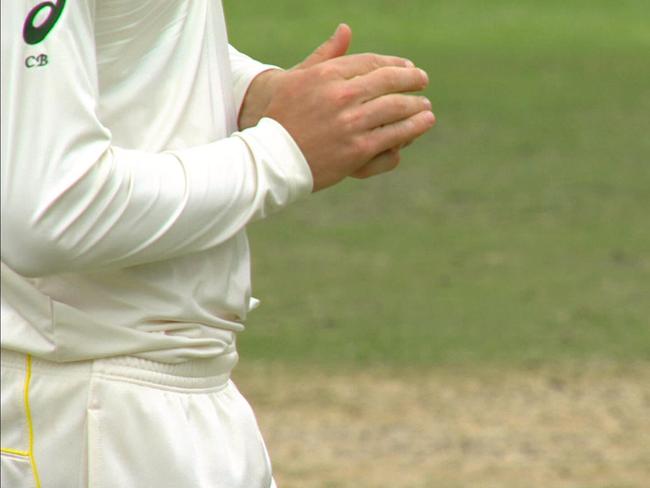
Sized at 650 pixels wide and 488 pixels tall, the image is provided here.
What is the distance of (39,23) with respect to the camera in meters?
1.78

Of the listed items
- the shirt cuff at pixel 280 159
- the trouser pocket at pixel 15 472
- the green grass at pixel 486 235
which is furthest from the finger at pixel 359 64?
the green grass at pixel 486 235

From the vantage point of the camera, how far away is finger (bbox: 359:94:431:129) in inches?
78.7

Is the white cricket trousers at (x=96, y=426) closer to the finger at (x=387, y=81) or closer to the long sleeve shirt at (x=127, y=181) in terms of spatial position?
the long sleeve shirt at (x=127, y=181)

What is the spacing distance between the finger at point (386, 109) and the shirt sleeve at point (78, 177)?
174 millimetres

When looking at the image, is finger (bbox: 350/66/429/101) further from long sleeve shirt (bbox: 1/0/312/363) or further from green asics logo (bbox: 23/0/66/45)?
green asics logo (bbox: 23/0/66/45)

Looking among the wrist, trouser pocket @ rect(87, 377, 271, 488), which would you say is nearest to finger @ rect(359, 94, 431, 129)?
the wrist

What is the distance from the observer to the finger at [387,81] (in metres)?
2.01

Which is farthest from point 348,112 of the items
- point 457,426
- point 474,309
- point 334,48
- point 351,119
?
point 474,309

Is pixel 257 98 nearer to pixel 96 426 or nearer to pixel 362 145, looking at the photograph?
pixel 362 145

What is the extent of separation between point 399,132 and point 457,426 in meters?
5.05

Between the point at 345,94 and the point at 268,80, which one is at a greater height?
the point at 345,94

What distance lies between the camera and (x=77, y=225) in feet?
5.91

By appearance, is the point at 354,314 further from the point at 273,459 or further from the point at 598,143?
the point at 598,143

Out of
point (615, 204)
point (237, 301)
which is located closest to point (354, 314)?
point (615, 204)
